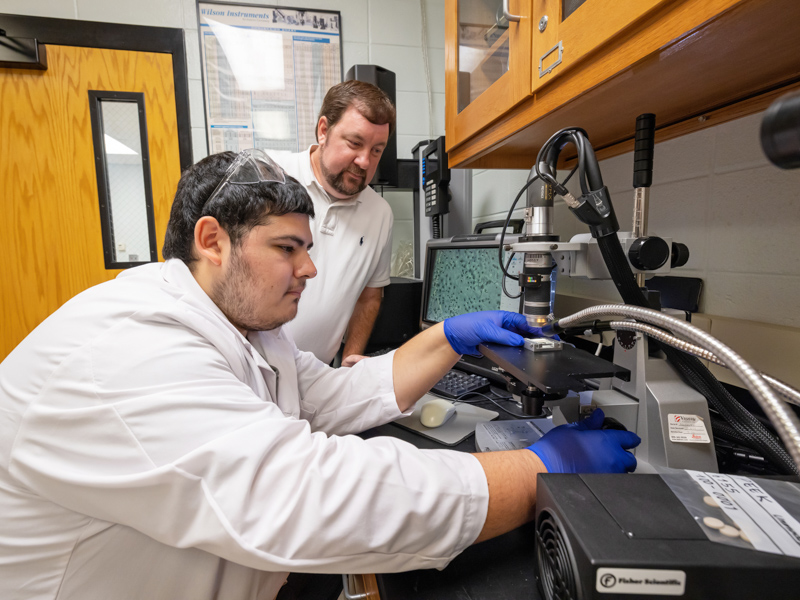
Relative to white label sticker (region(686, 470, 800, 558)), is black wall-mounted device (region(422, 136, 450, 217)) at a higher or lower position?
higher

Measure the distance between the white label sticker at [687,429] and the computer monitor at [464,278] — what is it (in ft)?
2.02

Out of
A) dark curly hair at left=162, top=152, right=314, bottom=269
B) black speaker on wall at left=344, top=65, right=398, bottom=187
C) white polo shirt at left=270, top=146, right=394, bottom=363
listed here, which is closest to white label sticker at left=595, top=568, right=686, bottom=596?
dark curly hair at left=162, top=152, right=314, bottom=269

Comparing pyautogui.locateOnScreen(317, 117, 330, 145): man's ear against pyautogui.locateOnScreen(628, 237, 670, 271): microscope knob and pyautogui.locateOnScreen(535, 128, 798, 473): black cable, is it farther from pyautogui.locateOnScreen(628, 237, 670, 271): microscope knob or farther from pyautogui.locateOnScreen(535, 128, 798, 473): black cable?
pyautogui.locateOnScreen(628, 237, 670, 271): microscope knob

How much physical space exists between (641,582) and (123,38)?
8.39 feet

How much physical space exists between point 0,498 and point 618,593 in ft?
2.59

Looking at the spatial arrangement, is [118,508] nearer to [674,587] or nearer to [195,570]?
[195,570]

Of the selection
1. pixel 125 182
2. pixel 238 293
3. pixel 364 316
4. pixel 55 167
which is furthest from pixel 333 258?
pixel 55 167

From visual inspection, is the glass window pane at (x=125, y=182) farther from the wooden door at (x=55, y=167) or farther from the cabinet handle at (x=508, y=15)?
the cabinet handle at (x=508, y=15)

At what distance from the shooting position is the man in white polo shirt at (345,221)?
56.0 inches

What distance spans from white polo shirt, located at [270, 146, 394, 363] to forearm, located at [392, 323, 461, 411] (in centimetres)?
56

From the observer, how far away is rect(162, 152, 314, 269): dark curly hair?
75cm

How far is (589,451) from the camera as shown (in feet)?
1.99

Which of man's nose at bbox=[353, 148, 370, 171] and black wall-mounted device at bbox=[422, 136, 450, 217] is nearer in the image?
man's nose at bbox=[353, 148, 370, 171]


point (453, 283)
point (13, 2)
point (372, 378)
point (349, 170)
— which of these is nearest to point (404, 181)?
point (349, 170)
